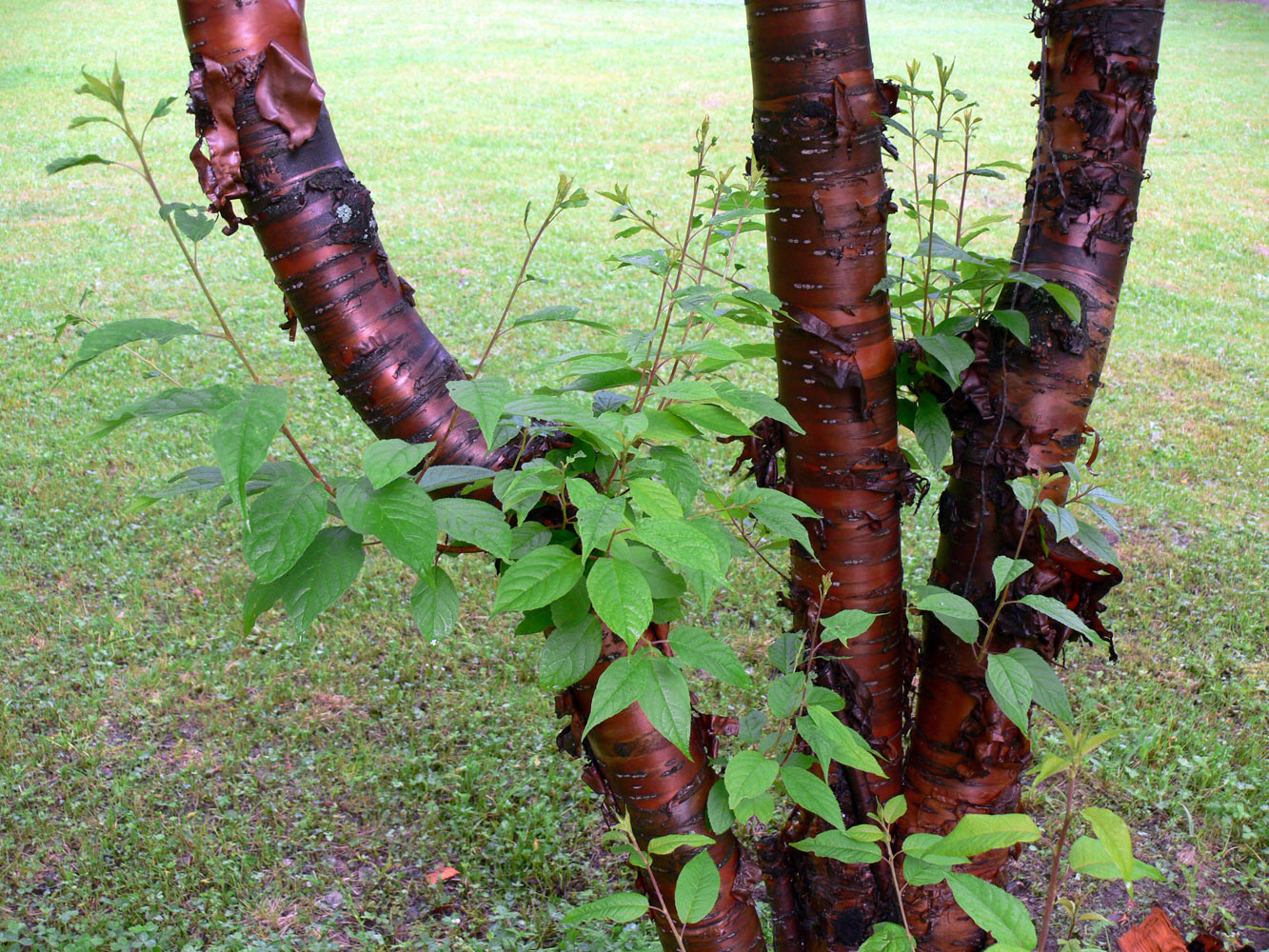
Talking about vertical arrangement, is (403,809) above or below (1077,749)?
below

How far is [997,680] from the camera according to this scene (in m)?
1.35

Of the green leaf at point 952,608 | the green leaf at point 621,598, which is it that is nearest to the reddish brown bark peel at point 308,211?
the green leaf at point 621,598

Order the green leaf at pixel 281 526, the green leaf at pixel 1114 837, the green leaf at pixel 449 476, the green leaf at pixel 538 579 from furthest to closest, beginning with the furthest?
the green leaf at pixel 449 476 < the green leaf at pixel 538 579 < the green leaf at pixel 281 526 < the green leaf at pixel 1114 837

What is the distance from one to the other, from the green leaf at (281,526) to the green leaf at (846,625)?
71cm

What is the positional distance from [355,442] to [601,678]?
3.96 m

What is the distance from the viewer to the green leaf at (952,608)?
4.32 ft

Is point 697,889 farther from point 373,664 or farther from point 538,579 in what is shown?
point 373,664

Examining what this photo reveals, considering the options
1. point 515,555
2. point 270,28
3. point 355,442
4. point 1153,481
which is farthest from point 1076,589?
point 355,442

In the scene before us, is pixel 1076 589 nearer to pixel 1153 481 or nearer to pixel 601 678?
pixel 601 678

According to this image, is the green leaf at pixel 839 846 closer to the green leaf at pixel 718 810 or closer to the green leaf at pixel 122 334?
the green leaf at pixel 718 810

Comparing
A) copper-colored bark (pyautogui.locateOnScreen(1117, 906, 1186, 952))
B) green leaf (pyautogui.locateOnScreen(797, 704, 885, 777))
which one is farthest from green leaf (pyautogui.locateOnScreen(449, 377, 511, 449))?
copper-colored bark (pyautogui.locateOnScreen(1117, 906, 1186, 952))

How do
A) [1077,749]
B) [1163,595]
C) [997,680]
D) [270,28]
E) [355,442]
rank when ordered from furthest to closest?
[355,442]
[1163,595]
[997,680]
[270,28]
[1077,749]

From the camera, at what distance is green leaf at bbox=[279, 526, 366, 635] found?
1.03 meters

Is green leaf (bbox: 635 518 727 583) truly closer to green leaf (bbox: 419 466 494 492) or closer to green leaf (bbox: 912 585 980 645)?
green leaf (bbox: 419 466 494 492)
